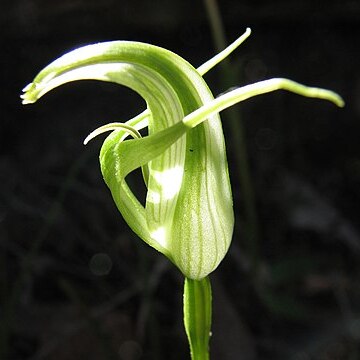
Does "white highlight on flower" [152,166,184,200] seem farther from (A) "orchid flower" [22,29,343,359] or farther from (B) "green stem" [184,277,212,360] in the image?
(B) "green stem" [184,277,212,360]

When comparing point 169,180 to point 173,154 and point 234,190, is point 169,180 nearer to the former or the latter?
point 173,154

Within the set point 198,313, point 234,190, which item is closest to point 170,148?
point 198,313

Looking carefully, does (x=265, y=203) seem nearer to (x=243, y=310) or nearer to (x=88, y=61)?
(x=243, y=310)

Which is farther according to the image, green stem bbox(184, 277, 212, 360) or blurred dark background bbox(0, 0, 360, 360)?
blurred dark background bbox(0, 0, 360, 360)

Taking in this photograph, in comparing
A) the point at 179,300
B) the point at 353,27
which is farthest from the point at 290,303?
the point at 353,27

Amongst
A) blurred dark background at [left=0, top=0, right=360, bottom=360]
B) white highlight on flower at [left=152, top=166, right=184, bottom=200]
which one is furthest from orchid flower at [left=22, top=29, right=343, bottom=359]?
blurred dark background at [left=0, top=0, right=360, bottom=360]

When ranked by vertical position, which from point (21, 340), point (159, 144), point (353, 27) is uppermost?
point (353, 27)

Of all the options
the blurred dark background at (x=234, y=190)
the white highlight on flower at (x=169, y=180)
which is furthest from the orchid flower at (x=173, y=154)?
the blurred dark background at (x=234, y=190)
